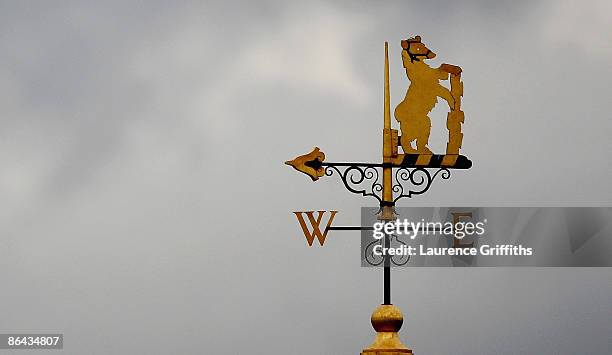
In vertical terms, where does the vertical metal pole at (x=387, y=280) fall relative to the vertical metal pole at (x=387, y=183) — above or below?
below

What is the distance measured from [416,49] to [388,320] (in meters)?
3.02

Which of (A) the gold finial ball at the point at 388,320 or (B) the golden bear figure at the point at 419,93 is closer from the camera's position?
(A) the gold finial ball at the point at 388,320

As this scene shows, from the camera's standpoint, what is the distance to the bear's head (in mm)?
13016

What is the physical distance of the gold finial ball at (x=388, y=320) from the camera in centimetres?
1234

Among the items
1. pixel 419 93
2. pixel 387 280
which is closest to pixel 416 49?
pixel 419 93

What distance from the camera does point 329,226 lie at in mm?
13039

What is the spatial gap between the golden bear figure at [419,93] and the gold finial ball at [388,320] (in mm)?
1792

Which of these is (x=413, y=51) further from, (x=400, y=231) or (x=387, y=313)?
(x=387, y=313)

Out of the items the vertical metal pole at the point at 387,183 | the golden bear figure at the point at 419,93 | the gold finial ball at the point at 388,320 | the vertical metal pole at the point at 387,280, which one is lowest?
the gold finial ball at the point at 388,320

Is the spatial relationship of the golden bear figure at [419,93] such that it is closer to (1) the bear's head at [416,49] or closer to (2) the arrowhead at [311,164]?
(1) the bear's head at [416,49]

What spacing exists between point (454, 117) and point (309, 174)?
69.0 inches

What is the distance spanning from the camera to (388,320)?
12.3 m

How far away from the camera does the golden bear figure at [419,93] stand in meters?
12.9

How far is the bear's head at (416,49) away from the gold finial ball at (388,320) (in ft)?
9.20
